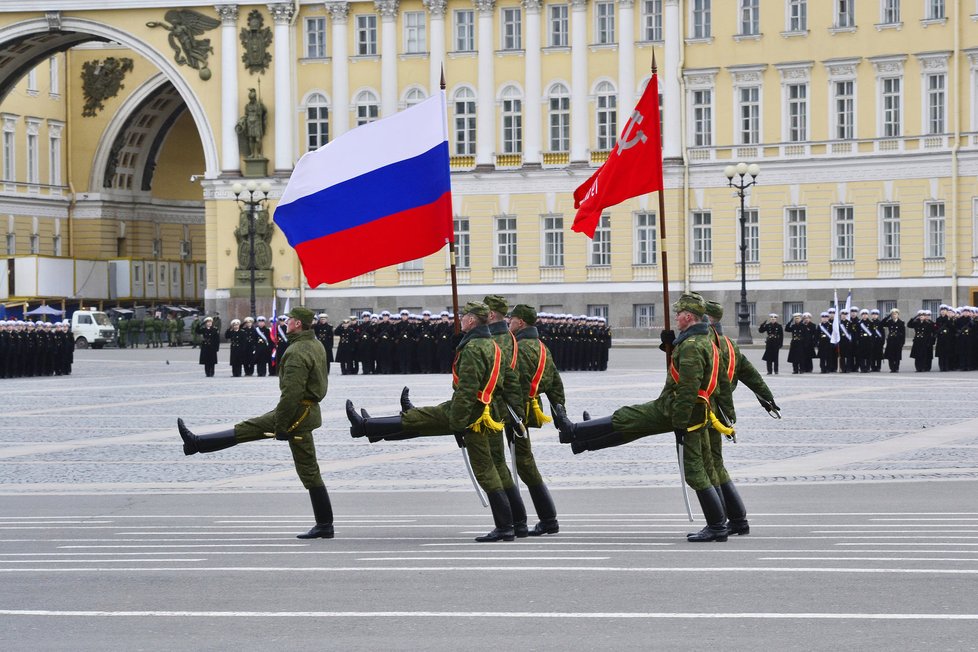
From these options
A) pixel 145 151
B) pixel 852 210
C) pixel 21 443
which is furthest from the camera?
pixel 145 151

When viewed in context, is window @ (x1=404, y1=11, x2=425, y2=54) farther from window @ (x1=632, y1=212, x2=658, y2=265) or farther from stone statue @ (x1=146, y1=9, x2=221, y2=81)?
window @ (x1=632, y1=212, x2=658, y2=265)

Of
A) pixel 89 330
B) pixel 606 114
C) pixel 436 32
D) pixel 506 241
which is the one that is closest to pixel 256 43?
pixel 436 32

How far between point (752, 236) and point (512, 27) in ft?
34.3

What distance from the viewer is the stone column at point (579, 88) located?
60812 mm

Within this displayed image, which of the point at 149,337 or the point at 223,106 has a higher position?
the point at 223,106

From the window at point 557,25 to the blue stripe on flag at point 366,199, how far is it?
154ft

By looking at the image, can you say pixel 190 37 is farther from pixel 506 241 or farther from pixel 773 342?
pixel 773 342

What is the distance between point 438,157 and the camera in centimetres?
1518

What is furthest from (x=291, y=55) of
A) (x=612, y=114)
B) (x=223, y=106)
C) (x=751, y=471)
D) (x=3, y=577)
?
(x=3, y=577)

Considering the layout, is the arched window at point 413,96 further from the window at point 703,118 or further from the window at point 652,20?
the window at point 703,118

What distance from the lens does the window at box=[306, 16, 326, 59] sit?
63.8 meters

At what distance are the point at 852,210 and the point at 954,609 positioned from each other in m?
49.7

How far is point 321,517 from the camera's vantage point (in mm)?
13031

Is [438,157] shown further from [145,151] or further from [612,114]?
[145,151]
